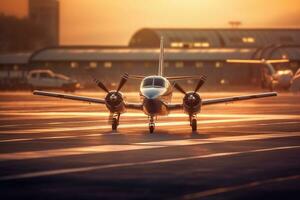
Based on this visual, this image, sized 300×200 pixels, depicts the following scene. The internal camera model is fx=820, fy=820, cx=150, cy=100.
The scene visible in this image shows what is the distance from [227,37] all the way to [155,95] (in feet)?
329

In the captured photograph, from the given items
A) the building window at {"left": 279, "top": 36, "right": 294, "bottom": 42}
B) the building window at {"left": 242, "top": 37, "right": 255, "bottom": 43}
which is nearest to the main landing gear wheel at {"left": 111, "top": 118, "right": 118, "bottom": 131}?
the building window at {"left": 242, "top": 37, "right": 255, "bottom": 43}

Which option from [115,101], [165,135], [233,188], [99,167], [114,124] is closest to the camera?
[233,188]

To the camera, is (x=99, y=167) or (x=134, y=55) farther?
(x=134, y=55)

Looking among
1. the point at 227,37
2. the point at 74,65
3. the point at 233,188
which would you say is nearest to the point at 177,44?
the point at 227,37

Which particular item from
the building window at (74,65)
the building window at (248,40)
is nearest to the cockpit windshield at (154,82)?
the building window at (74,65)

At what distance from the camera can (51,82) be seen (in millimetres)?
85000

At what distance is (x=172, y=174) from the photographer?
62.6ft

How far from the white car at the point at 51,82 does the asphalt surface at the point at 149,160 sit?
146 feet

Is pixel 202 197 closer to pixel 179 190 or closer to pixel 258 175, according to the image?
pixel 179 190

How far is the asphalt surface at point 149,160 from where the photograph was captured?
16.5 meters

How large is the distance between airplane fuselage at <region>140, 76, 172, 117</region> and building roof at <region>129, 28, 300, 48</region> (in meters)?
91.4

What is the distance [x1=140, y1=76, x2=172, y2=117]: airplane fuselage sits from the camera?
32.1m

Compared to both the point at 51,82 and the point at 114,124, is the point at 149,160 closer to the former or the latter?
the point at 114,124

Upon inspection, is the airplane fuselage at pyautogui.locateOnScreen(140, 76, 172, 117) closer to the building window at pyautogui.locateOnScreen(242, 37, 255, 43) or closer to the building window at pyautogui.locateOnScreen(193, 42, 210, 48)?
the building window at pyautogui.locateOnScreen(193, 42, 210, 48)
